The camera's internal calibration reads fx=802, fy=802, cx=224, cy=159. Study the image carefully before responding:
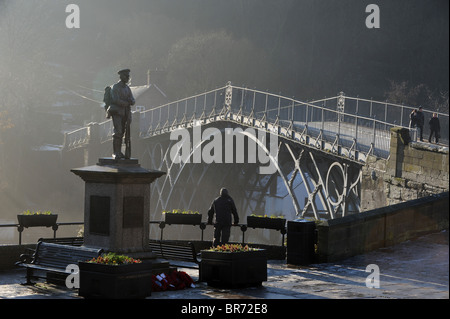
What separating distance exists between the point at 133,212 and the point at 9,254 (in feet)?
12.3

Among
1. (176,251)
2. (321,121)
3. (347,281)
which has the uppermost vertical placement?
(321,121)

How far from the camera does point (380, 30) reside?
2857 inches

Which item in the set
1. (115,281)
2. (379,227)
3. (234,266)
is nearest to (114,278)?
(115,281)

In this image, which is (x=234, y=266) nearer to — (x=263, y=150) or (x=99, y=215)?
(x=99, y=215)

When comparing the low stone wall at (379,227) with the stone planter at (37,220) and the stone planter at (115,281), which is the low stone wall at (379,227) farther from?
the stone planter at (37,220)

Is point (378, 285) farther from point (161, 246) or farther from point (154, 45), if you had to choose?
point (154, 45)

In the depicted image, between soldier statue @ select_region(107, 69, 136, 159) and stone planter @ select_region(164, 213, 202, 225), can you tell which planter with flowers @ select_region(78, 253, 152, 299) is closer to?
soldier statue @ select_region(107, 69, 136, 159)

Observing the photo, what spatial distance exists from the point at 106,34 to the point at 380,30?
1823 inches

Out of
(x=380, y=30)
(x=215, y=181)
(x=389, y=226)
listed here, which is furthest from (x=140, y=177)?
(x=380, y=30)

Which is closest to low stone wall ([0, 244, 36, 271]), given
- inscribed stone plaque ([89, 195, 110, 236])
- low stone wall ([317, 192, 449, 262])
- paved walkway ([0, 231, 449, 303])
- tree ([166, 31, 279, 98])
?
paved walkway ([0, 231, 449, 303])

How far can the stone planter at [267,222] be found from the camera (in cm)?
2011

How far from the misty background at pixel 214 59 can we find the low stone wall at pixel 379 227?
44452 millimetres

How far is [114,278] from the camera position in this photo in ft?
43.1

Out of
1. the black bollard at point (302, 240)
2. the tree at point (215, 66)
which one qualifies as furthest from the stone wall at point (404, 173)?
→ the tree at point (215, 66)
